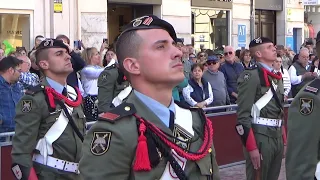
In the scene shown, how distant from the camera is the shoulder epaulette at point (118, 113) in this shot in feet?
9.86

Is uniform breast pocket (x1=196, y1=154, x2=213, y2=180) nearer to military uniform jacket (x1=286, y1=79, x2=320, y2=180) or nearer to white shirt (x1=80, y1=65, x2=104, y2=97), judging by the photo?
military uniform jacket (x1=286, y1=79, x2=320, y2=180)

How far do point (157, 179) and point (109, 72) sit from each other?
5558 mm

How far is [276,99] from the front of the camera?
23.3ft

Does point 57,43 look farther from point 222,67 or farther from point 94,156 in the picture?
point 222,67

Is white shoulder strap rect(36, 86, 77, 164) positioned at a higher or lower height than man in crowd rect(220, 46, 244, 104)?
lower

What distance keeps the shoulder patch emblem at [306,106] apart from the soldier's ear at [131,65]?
1277 mm

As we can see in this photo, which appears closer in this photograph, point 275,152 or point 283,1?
point 275,152

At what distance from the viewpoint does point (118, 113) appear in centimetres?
304

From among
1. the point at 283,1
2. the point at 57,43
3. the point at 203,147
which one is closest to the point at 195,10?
the point at 283,1

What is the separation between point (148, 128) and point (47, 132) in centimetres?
256

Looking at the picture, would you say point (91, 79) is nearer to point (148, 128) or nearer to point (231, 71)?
point (231, 71)

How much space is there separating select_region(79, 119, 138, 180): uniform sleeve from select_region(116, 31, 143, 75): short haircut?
1.08 feet

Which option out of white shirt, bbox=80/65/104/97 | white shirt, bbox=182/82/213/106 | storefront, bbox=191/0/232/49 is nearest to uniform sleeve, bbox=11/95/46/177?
white shirt, bbox=80/65/104/97

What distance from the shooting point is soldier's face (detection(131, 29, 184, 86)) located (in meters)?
3.04
